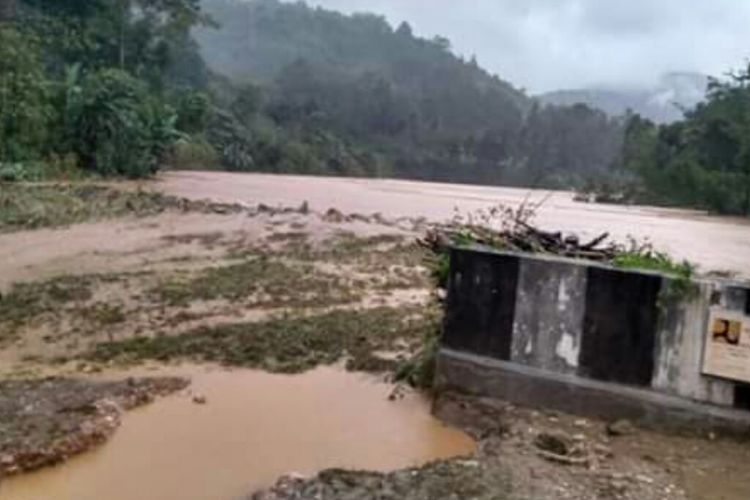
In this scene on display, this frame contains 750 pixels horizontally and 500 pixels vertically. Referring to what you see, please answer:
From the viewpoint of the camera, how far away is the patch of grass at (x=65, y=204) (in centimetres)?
Answer: 1855

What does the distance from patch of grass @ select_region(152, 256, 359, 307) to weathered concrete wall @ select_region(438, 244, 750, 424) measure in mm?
3668

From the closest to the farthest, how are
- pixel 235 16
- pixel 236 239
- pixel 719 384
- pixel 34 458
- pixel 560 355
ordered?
pixel 34 458, pixel 719 384, pixel 560 355, pixel 236 239, pixel 235 16

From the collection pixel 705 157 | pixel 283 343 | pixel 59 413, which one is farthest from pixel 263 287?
pixel 705 157

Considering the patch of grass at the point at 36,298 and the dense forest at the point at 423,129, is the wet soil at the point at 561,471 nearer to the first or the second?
the patch of grass at the point at 36,298

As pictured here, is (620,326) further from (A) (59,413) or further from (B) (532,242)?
(A) (59,413)

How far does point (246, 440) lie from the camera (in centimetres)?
595

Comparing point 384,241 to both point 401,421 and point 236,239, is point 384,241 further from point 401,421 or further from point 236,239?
point 401,421

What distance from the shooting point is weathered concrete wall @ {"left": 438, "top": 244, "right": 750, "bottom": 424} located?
19.6 ft

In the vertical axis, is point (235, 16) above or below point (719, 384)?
above

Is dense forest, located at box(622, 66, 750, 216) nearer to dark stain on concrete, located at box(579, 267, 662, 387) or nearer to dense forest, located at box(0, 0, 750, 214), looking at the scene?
dense forest, located at box(0, 0, 750, 214)

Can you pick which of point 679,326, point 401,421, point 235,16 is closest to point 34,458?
point 401,421

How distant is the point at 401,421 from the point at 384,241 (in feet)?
35.0

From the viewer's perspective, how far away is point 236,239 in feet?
54.1

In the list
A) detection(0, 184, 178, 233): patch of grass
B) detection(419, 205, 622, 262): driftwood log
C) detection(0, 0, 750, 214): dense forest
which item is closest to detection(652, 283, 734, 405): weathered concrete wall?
detection(419, 205, 622, 262): driftwood log
